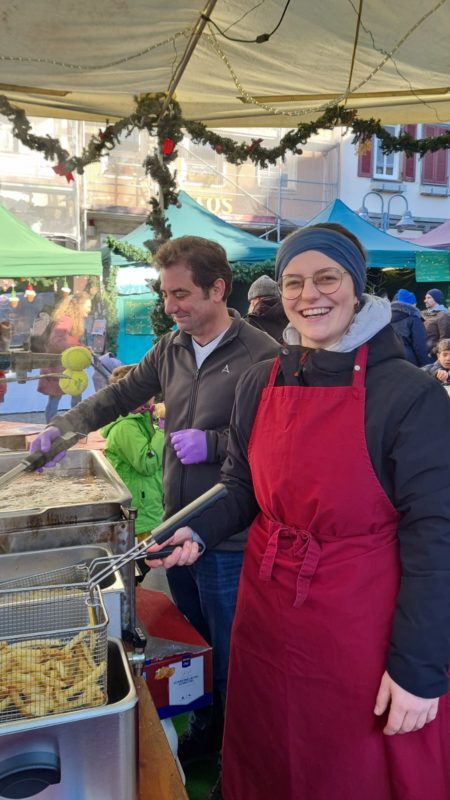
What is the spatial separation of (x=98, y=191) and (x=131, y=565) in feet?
45.1

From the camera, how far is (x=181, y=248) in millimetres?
2039

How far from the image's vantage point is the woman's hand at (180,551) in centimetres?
134

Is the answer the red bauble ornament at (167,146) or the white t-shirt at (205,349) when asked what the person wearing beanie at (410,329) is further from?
the white t-shirt at (205,349)

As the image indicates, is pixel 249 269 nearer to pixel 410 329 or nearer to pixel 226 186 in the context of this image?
pixel 410 329

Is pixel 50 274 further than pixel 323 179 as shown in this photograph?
No

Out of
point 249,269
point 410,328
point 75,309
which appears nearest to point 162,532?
point 410,328

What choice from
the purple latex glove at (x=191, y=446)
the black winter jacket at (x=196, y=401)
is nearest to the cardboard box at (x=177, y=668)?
the black winter jacket at (x=196, y=401)

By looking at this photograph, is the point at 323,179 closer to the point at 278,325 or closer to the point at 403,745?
the point at 278,325

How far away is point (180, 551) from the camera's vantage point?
136 centimetres

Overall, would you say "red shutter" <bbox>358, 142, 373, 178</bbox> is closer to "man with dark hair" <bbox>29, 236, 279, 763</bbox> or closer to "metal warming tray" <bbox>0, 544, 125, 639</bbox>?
"man with dark hair" <bbox>29, 236, 279, 763</bbox>

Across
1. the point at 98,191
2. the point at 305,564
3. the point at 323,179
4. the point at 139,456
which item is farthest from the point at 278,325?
the point at 323,179

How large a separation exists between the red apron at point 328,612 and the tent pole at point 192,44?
1.83 metres

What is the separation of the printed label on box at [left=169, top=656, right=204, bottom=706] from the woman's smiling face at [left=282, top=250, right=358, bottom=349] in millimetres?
1144

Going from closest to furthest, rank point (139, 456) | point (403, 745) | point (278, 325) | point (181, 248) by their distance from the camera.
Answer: point (403, 745), point (181, 248), point (139, 456), point (278, 325)
